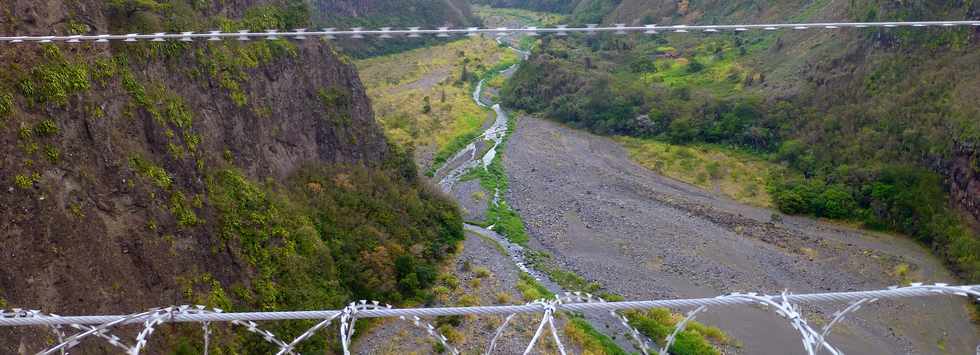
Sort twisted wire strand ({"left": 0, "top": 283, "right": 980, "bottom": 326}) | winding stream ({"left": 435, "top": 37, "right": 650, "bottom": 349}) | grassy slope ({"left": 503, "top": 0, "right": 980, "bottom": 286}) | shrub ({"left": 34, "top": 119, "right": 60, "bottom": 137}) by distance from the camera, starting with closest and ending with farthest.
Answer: twisted wire strand ({"left": 0, "top": 283, "right": 980, "bottom": 326}) < shrub ({"left": 34, "top": 119, "right": 60, "bottom": 137}) < winding stream ({"left": 435, "top": 37, "right": 650, "bottom": 349}) < grassy slope ({"left": 503, "top": 0, "right": 980, "bottom": 286})

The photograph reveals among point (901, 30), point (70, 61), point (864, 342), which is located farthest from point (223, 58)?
point (901, 30)

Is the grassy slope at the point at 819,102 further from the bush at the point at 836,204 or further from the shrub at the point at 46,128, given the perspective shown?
the shrub at the point at 46,128

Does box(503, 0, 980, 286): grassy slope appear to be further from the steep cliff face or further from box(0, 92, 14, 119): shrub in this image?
box(0, 92, 14, 119): shrub

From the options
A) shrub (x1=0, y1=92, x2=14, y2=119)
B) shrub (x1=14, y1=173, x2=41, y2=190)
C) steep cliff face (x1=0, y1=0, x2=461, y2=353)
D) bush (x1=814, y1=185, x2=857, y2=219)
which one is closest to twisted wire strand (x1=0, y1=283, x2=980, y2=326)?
steep cliff face (x1=0, y1=0, x2=461, y2=353)

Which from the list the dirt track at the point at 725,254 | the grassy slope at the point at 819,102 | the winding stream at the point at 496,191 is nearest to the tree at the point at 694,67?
the grassy slope at the point at 819,102

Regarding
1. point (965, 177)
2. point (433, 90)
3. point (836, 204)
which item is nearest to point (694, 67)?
point (433, 90)
